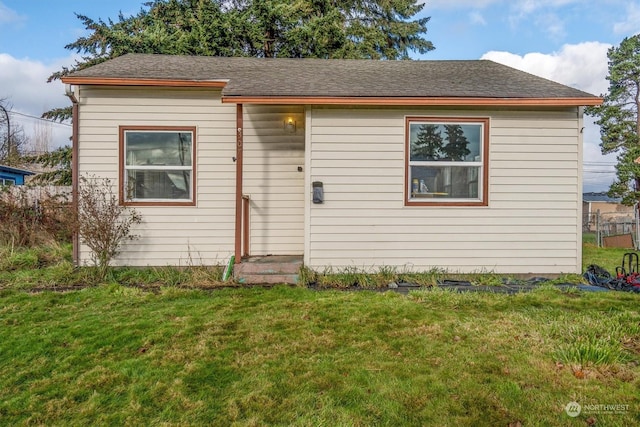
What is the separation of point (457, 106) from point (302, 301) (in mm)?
3586

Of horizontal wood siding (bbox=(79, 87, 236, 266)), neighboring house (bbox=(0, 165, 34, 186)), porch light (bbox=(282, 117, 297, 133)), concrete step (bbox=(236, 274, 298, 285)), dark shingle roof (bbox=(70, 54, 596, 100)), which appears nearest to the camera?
concrete step (bbox=(236, 274, 298, 285))

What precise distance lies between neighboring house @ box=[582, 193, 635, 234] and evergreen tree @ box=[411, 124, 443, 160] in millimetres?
9194

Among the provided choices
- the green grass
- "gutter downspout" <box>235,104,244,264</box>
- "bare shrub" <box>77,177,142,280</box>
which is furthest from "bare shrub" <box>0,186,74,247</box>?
"gutter downspout" <box>235,104,244,264</box>

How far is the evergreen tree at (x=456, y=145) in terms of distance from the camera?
5469mm

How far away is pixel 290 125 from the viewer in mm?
6188

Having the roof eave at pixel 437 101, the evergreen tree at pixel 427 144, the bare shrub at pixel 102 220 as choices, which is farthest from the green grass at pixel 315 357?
the roof eave at pixel 437 101

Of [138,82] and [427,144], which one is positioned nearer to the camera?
[427,144]

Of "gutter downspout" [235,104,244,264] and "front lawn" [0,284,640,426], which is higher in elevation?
"gutter downspout" [235,104,244,264]

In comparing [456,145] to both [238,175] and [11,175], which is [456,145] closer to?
[238,175]

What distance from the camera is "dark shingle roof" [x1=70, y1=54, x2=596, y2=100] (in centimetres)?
521

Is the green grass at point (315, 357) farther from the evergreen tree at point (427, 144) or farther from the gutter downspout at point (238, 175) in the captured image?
the evergreen tree at point (427, 144)

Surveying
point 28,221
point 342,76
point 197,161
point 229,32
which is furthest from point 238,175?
point 229,32

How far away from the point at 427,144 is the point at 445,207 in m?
0.97

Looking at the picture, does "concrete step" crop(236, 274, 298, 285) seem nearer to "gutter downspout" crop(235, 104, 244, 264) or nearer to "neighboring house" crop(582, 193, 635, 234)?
"gutter downspout" crop(235, 104, 244, 264)
